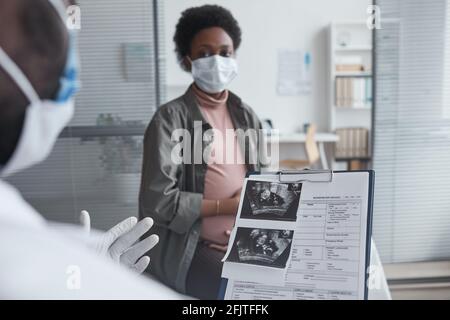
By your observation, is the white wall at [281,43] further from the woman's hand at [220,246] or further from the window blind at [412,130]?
the woman's hand at [220,246]

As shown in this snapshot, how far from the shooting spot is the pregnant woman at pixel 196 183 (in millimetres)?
1324

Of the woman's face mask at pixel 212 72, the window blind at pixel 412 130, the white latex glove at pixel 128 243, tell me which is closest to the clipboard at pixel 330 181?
the white latex glove at pixel 128 243

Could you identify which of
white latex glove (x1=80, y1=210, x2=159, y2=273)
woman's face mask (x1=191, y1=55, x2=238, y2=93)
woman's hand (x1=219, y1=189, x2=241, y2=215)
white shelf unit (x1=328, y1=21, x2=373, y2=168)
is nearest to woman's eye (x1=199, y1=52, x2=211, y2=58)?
woman's face mask (x1=191, y1=55, x2=238, y2=93)

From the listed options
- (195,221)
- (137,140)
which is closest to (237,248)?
(195,221)

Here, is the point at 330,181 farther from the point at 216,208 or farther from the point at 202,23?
the point at 202,23

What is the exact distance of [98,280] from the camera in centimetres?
37

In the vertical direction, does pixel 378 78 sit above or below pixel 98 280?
above

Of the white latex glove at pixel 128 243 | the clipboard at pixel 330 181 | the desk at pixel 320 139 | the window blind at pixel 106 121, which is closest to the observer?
the clipboard at pixel 330 181

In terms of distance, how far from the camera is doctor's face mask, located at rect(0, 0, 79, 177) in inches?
17.8

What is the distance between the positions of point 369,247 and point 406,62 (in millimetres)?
1489

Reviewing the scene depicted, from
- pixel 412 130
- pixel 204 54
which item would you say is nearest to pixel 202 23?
pixel 204 54

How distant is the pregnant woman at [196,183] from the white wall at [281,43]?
3163mm

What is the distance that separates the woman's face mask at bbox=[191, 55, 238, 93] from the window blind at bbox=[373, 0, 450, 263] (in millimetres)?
782
